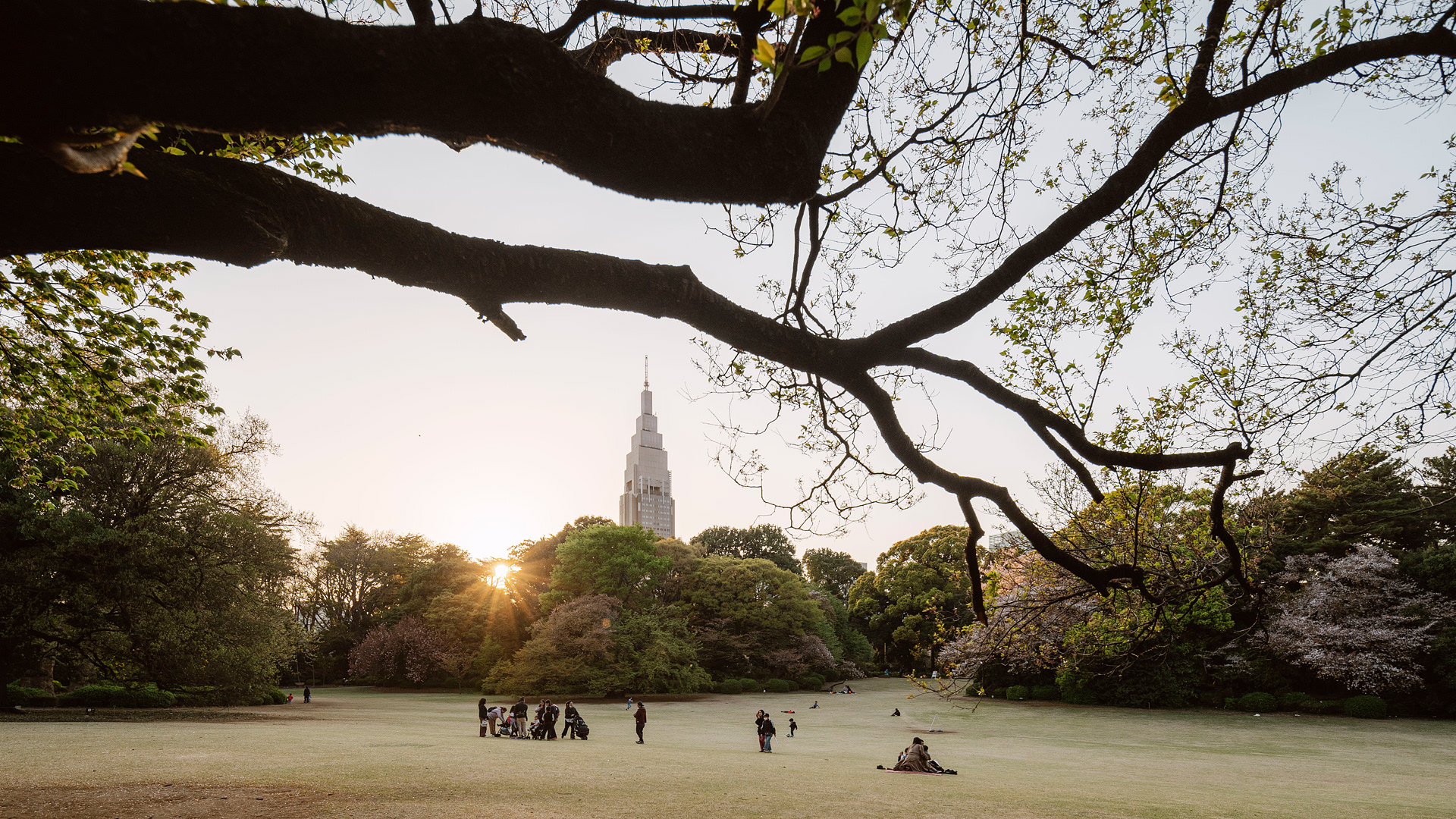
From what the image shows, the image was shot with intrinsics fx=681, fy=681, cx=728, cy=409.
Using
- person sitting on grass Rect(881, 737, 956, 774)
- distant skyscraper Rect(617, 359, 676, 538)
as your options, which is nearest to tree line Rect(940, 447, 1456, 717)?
person sitting on grass Rect(881, 737, 956, 774)

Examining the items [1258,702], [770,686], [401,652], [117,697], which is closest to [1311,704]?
[1258,702]

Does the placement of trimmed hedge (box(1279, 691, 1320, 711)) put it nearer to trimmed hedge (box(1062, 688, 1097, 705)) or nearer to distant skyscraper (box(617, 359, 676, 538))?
trimmed hedge (box(1062, 688, 1097, 705))

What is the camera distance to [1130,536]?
6.37 metres

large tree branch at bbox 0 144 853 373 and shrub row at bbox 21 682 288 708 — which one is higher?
large tree branch at bbox 0 144 853 373

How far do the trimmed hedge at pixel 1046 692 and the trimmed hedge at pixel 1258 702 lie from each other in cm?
715

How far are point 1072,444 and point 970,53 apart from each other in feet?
11.5

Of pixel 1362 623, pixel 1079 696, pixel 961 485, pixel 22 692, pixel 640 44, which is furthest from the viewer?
pixel 1079 696

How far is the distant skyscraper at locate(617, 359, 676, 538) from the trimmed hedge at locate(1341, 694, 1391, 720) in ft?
427

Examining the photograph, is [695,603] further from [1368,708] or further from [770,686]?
[1368,708]

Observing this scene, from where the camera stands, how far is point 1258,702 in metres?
27.7

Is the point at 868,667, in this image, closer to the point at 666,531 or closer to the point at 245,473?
the point at 245,473

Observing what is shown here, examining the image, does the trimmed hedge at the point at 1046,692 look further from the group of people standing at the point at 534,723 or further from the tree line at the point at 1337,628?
the group of people standing at the point at 534,723

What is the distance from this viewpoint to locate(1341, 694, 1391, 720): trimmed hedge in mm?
25375

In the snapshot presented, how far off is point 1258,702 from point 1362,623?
16.0 ft
